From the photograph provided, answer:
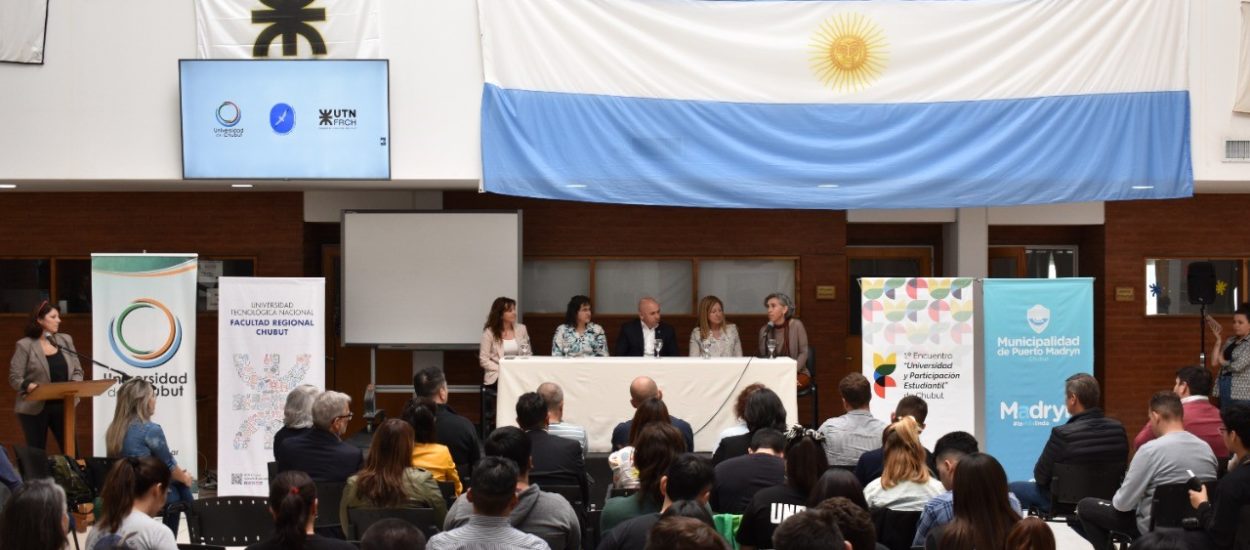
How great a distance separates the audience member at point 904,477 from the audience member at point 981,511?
830mm

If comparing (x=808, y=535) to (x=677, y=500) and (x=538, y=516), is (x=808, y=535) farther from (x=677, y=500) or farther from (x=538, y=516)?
(x=538, y=516)

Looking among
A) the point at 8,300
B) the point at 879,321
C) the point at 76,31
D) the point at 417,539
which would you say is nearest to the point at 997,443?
the point at 879,321

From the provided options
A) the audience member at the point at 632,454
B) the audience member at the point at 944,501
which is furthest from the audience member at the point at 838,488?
the audience member at the point at 632,454

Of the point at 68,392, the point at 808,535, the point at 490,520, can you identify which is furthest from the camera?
the point at 68,392

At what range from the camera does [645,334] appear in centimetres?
1071

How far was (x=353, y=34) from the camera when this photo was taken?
9.59m

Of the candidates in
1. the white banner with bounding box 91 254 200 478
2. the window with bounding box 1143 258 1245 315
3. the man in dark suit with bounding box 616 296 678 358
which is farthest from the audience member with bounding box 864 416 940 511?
the window with bounding box 1143 258 1245 315

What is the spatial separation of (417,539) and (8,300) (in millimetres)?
8785

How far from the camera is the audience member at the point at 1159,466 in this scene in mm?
6137

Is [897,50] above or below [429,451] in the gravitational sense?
above

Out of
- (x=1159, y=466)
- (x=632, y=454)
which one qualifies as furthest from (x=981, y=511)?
(x=1159, y=466)

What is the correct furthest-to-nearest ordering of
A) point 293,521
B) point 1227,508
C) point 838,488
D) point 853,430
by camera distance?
point 853,430 < point 1227,508 < point 838,488 < point 293,521

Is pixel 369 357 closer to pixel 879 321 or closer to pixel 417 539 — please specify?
pixel 879 321

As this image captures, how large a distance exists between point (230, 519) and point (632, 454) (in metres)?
1.84
